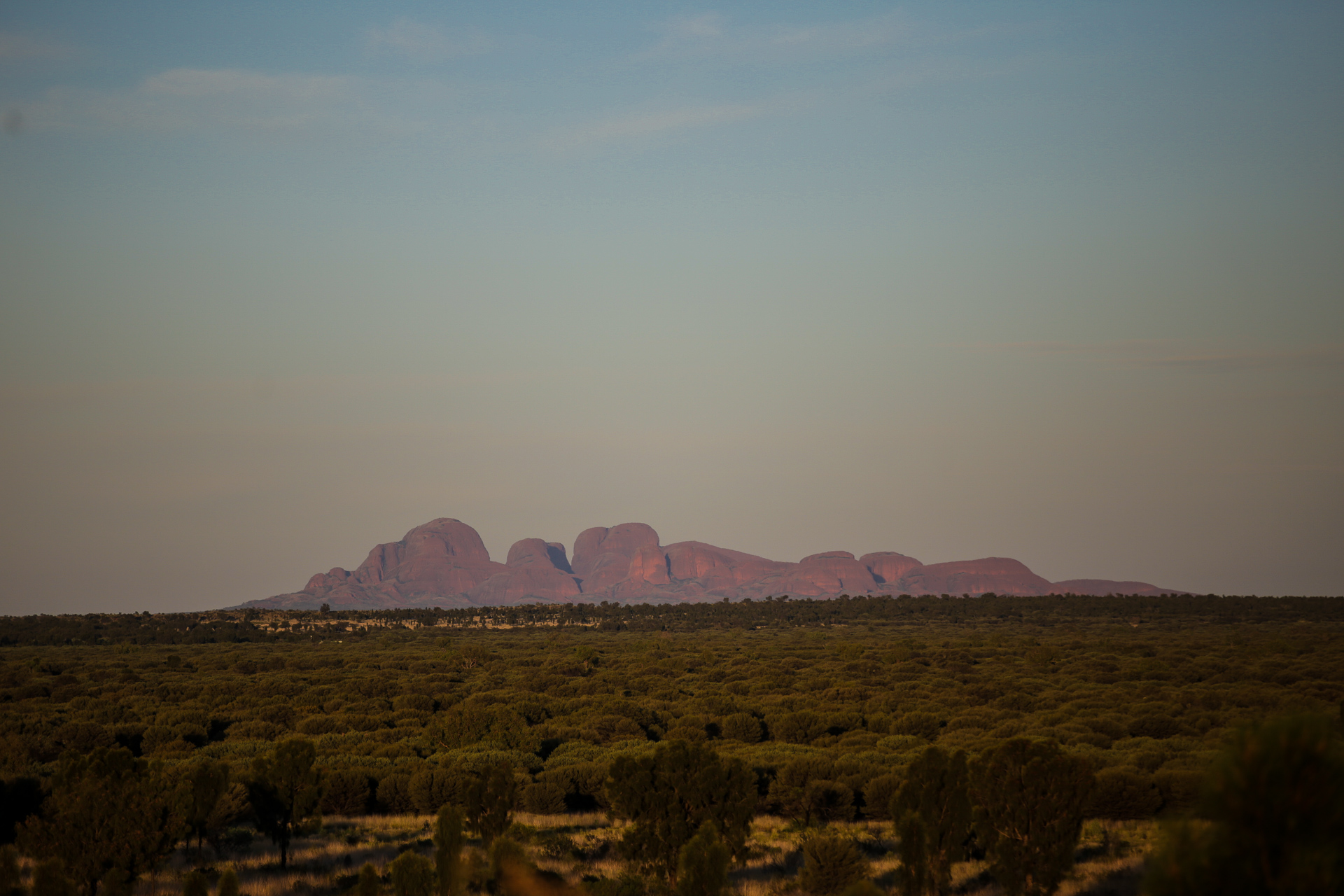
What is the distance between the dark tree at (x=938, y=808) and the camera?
515 inches

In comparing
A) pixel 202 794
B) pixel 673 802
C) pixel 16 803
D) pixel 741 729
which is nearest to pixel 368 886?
pixel 673 802

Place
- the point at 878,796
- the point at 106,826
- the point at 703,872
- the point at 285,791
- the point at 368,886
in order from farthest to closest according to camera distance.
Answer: the point at 878,796
the point at 285,791
the point at 106,826
the point at 368,886
the point at 703,872

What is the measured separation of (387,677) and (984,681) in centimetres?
3111

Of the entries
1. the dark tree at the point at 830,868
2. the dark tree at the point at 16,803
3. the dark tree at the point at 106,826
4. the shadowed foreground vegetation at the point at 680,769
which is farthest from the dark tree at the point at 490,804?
the dark tree at the point at 16,803

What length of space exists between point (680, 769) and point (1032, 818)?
4864 millimetres

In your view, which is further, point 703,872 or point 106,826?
point 106,826

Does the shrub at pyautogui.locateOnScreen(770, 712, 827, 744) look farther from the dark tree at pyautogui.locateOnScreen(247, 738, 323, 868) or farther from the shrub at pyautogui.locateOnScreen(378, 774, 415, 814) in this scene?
the dark tree at pyautogui.locateOnScreen(247, 738, 323, 868)

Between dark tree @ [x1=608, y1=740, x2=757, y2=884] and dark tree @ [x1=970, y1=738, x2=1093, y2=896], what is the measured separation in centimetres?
353

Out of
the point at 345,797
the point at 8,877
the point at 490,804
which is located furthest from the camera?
the point at 345,797

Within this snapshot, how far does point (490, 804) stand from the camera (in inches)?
631

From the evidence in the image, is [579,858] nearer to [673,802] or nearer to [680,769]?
[673,802]

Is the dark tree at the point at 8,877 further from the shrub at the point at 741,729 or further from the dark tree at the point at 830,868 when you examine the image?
the shrub at the point at 741,729

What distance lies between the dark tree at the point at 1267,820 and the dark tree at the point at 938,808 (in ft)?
29.6

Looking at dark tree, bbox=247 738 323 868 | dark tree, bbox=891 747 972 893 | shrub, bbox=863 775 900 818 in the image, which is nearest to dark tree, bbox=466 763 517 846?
dark tree, bbox=247 738 323 868
